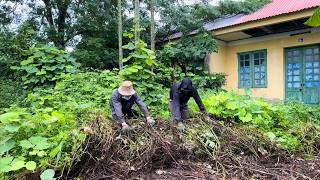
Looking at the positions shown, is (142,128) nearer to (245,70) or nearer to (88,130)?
(88,130)

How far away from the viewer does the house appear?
11.4 metres

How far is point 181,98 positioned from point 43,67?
5.25 metres

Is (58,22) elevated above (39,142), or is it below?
above

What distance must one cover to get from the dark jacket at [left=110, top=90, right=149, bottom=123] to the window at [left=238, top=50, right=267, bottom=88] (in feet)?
25.2

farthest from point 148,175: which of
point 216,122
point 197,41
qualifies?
point 197,41

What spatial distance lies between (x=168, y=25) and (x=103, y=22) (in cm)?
311

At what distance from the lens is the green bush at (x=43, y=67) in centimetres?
1007

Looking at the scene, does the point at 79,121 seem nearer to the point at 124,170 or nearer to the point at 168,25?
the point at 124,170

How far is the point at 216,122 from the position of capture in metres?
6.37

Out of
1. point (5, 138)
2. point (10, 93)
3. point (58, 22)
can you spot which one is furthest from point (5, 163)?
point (58, 22)

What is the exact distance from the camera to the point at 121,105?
613 centimetres

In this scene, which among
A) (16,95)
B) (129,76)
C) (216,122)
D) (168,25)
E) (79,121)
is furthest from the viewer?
(168,25)

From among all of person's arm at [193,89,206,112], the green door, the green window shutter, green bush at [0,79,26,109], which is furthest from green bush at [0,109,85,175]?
the green window shutter

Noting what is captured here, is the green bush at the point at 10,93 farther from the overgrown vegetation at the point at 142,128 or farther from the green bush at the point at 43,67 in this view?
the green bush at the point at 43,67
